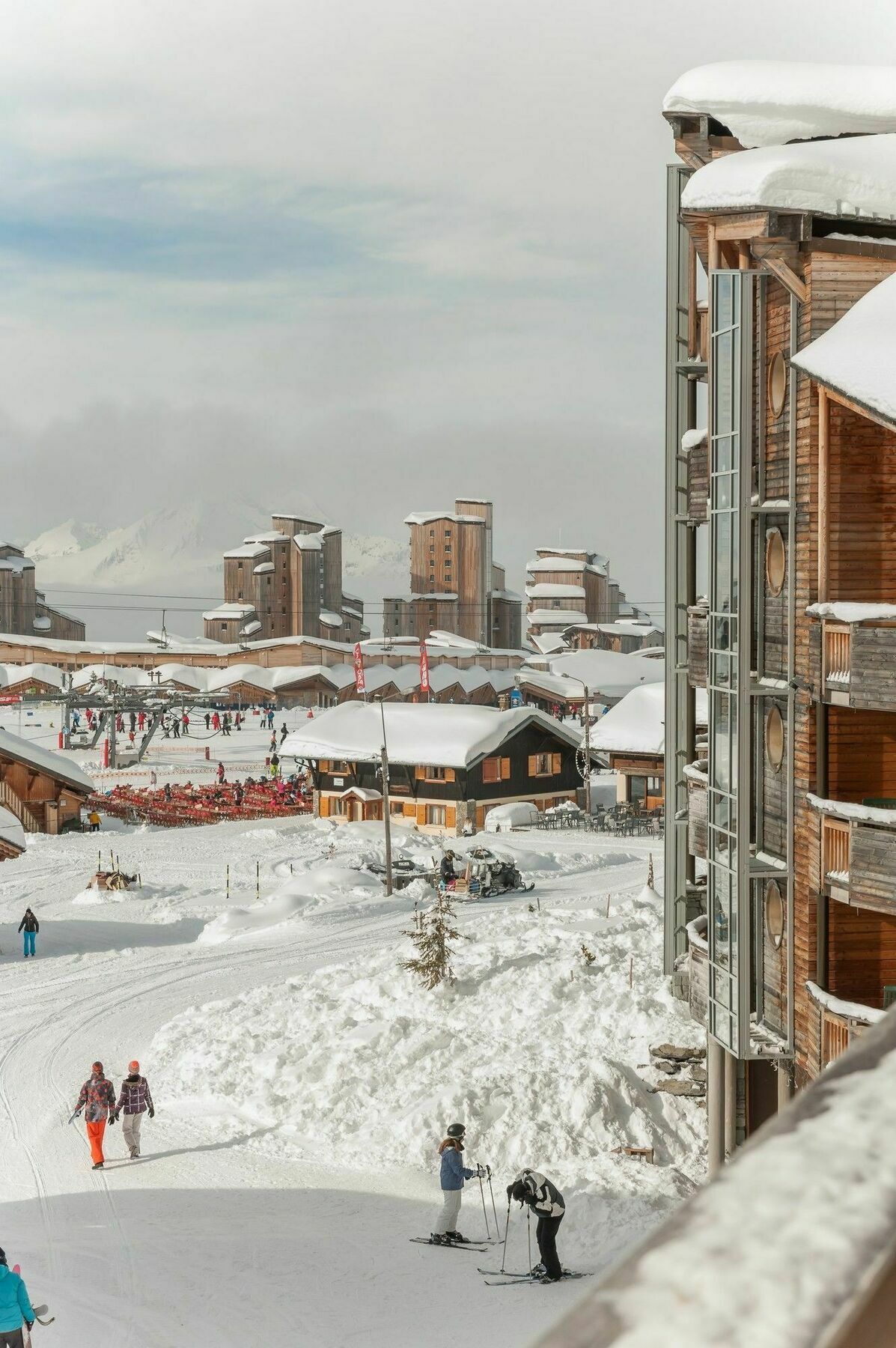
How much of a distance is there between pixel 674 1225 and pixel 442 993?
22.6m

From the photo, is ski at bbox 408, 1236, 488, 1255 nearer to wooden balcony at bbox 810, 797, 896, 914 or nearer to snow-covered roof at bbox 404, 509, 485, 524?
wooden balcony at bbox 810, 797, 896, 914

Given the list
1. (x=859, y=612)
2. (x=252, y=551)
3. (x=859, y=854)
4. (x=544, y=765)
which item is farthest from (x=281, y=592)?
(x=859, y=854)

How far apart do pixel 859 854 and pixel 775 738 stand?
2.72 metres

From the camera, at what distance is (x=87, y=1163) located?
1764cm

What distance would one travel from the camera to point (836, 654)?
560 inches

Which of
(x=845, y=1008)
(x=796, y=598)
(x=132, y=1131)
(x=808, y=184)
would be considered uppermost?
(x=808, y=184)

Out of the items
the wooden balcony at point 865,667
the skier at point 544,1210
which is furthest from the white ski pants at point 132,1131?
the wooden balcony at point 865,667

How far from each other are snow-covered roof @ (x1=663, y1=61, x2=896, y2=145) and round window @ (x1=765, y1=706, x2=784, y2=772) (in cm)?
735

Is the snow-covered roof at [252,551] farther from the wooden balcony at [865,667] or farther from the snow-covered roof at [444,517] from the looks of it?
the wooden balcony at [865,667]

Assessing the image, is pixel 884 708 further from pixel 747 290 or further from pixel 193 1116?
pixel 193 1116

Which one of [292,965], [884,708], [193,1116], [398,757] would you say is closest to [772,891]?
[884,708]

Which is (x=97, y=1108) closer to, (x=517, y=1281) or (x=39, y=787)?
(x=517, y=1281)

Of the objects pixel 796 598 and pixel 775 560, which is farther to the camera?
pixel 775 560

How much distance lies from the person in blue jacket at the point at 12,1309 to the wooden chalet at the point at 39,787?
136 feet
